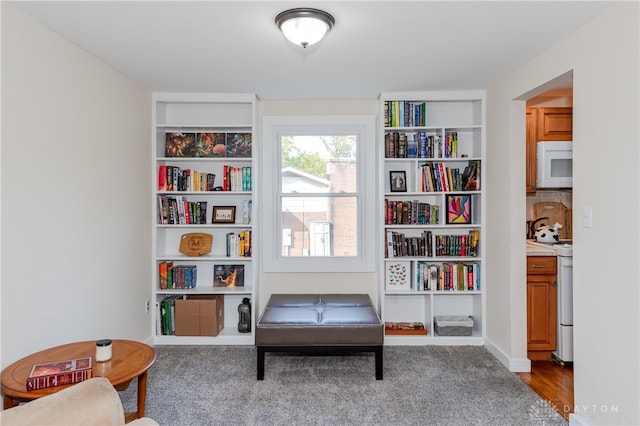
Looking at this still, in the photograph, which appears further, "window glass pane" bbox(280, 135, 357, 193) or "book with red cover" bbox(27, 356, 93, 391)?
"window glass pane" bbox(280, 135, 357, 193)

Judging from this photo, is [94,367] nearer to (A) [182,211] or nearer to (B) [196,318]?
(B) [196,318]

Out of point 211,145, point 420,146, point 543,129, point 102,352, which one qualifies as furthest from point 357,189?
point 102,352

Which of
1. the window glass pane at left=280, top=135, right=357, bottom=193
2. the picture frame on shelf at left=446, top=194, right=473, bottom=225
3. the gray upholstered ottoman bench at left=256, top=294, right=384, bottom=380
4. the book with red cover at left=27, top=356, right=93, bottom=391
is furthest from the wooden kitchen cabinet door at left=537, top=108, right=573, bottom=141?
the book with red cover at left=27, top=356, right=93, bottom=391

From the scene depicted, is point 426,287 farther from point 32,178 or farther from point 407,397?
point 32,178

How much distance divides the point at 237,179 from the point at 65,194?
61.6 inches

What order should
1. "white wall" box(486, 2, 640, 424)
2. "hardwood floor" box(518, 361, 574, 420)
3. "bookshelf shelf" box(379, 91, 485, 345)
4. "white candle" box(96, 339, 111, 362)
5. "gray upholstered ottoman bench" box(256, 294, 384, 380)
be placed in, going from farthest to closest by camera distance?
"bookshelf shelf" box(379, 91, 485, 345) < "gray upholstered ottoman bench" box(256, 294, 384, 380) < "hardwood floor" box(518, 361, 574, 420) < "white candle" box(96, 339, 111, 362) < "white wall" box(486, 2, 640, 424)

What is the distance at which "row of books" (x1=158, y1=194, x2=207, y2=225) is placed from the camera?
3.72 meters

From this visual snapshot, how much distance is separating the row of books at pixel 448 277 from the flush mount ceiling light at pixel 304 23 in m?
2.37

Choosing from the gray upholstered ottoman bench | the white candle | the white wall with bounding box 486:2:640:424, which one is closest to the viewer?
the white wall with bounding box 486:2:640:424

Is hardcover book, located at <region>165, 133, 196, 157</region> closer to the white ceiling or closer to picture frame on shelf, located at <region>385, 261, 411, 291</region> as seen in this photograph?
the white ceiling

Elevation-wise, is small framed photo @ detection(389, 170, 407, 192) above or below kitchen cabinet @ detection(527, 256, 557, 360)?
above

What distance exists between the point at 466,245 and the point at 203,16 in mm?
2927

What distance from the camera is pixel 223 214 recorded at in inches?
153

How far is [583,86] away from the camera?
224 cm
